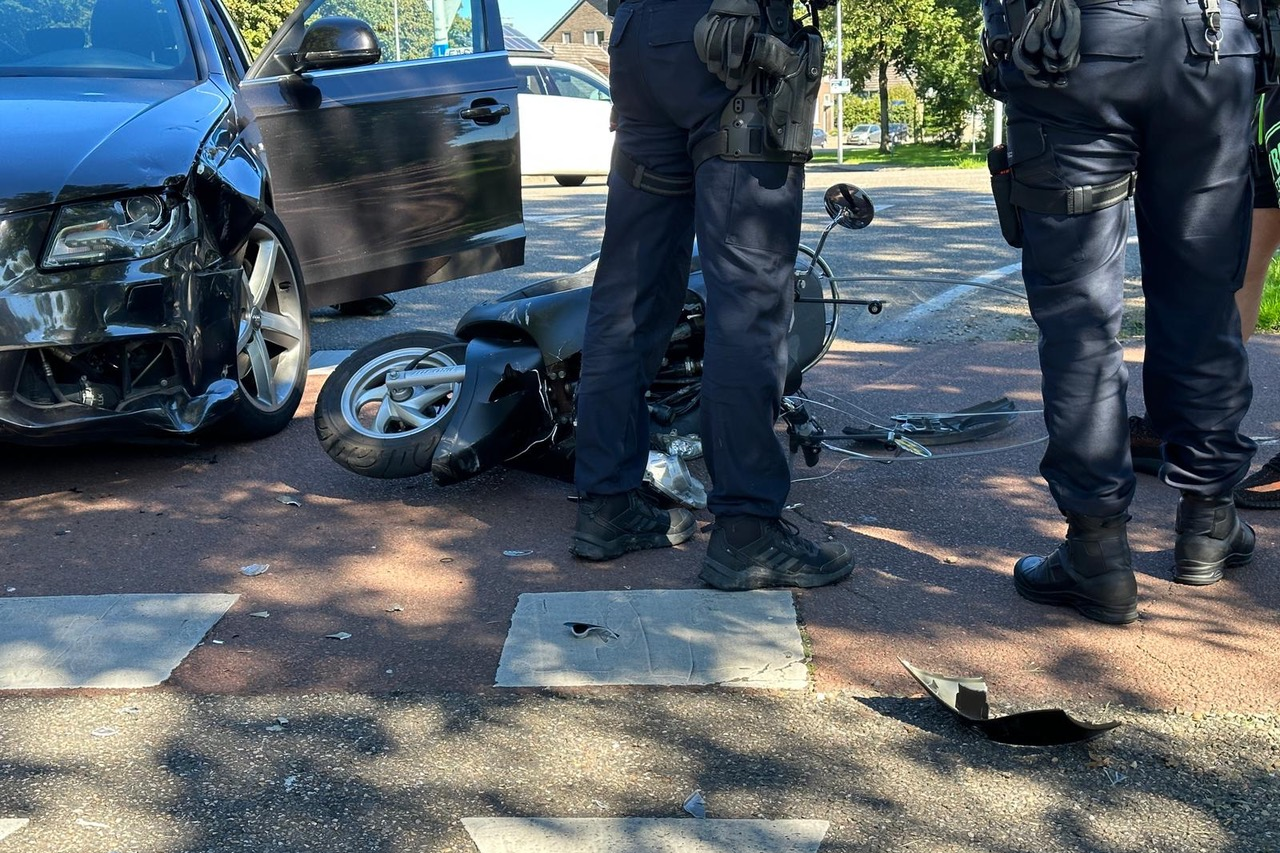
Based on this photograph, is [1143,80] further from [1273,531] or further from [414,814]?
[414,814]

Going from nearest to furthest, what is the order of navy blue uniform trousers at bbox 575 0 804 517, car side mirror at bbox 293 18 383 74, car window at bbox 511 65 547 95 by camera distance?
navy blue uniform trousers at bbox 575 0 804 517 → car side mirror at bbox 293 18 383 74 → car window at bbox 511 65 547 95

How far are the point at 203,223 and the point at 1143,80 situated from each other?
3072 mm

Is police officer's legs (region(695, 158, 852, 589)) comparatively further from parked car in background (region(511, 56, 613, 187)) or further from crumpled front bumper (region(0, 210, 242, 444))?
parked car in background (region(511, 56, 613, 187))

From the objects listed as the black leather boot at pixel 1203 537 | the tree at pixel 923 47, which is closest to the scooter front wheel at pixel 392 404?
the black leather boot at pixel 1203 537

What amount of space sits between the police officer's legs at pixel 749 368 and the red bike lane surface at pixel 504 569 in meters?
0.17

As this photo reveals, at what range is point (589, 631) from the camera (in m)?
3.39

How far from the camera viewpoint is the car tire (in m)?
5.18

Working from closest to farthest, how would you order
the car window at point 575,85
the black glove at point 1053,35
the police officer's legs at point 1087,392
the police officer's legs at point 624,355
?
1. the black glove at point 1053,35
2. the police officer's legs at point 1087,392
3. the police officer's legs at point 624,355
4. the car window at point 575,85

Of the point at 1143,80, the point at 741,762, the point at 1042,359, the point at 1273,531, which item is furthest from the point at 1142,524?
the point at 741,762

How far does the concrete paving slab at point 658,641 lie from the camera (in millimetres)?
3137

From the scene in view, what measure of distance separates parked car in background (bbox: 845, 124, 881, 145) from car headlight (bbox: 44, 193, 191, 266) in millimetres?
69144

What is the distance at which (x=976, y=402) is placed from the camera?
18.5 ft

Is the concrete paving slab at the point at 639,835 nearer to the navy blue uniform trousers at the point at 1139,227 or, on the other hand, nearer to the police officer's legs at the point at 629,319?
the navy blue uniform trousers at the point at 1139,227

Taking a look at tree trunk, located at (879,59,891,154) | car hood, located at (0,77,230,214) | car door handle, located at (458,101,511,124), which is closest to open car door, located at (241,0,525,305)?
car door handle, located at (458,101,511,124)
